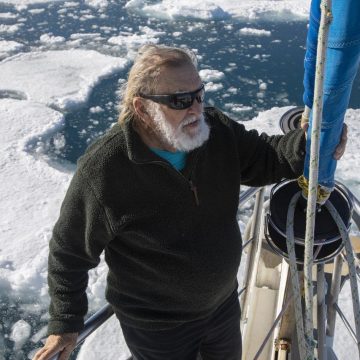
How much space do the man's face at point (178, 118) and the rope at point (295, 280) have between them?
12.3 inches

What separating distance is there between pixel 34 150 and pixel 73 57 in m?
2.90

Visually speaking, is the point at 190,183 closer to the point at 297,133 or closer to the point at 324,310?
the point at 297,133

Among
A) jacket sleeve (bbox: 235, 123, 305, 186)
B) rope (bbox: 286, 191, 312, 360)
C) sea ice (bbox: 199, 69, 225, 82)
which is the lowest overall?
sea ice (bbox: 199, 69, 225, 82)

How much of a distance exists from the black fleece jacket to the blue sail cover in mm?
120

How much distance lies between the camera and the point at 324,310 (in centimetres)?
147

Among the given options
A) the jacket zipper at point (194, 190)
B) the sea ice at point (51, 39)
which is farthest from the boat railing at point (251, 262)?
the sea ice at point (51, 39)

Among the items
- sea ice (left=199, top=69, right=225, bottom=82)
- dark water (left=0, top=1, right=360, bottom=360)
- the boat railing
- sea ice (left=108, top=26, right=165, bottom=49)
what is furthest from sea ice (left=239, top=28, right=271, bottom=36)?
the boat railing

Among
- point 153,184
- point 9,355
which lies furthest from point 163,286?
point 9,355

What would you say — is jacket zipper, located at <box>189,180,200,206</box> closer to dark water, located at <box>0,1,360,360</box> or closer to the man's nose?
the man's nose

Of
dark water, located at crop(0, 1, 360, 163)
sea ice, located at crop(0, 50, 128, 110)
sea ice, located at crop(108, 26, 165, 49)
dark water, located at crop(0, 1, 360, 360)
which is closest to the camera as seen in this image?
dark water, located at crop(0, 1, 360, 360)

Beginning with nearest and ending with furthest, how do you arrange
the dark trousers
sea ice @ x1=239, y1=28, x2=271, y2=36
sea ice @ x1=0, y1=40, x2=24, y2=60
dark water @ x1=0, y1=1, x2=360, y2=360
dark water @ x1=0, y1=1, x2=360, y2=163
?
the dark trousers → dark water @ x1=0, y1=1, x2=360, y2=360 → dark water @ x1=0, y1=1, x2=360, y2=163 → sea ice @ x1=0, y1=40, x2=24, y2=60 → sea ice @ x1=239, y1=28, x2=271, y2=36

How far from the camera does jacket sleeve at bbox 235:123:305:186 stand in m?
1.35

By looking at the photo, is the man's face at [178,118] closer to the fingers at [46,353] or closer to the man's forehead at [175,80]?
the man's forehead at [175,80]

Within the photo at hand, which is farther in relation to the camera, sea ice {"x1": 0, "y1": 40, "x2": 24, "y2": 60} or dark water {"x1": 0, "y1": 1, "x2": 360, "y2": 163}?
sea ice {"x1": 0, "y1": 40, "x2": 24, "y2": 60}
